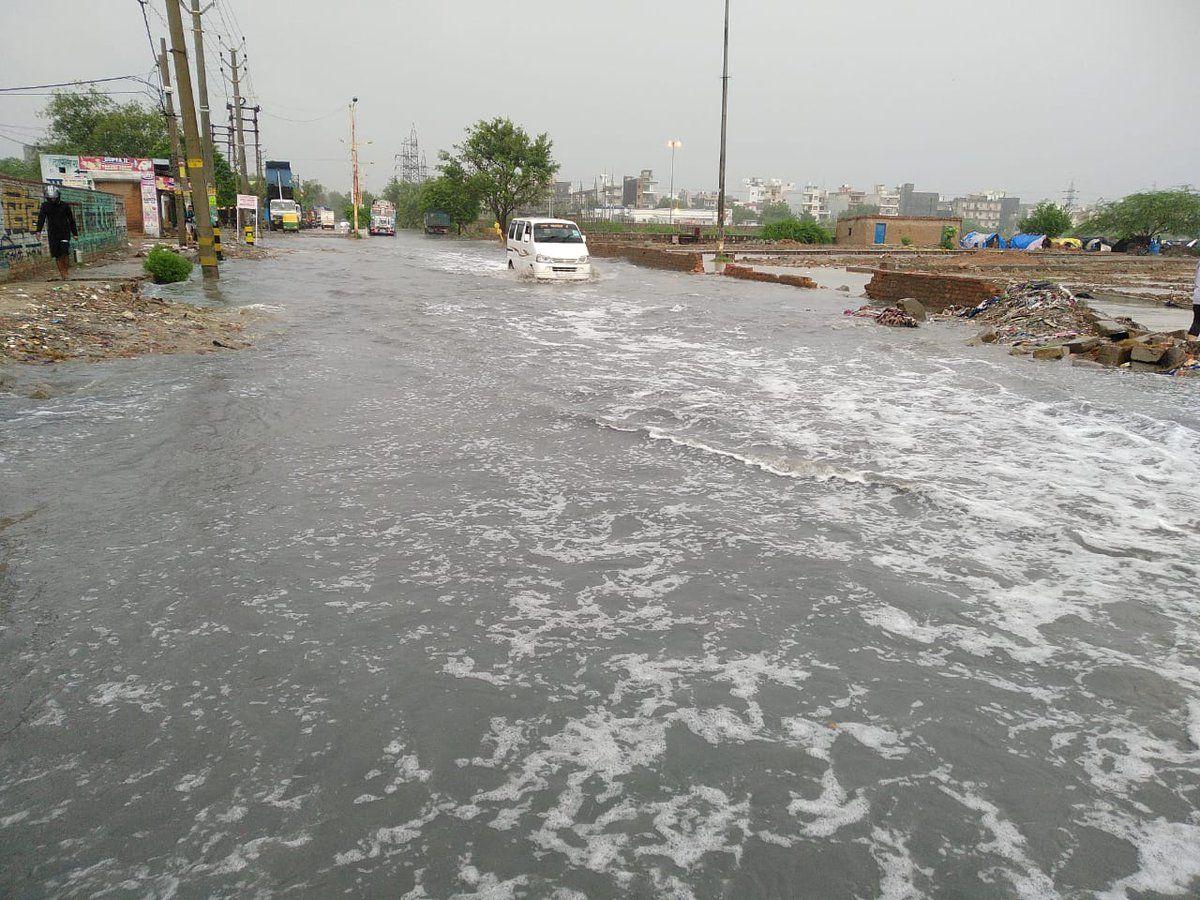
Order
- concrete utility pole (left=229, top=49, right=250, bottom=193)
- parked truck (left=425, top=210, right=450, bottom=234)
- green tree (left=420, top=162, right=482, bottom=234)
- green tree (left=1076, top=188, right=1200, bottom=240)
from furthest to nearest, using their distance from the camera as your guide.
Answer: parked truck (left=425, top=210, right=450, bottom=234), green tree (left=420, top=162, right=482, bottom=234), green tree (left=1076, top=188, right=1200, bottom=240), concrete utility pole (left=229, top=49, right=250, bottom=193)

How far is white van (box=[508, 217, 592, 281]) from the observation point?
856 inches

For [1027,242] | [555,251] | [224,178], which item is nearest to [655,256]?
[555,251]

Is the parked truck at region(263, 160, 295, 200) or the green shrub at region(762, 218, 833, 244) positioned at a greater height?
the parked truck at region(263, 160, 295, 200)

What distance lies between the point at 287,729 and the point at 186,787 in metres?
0.34

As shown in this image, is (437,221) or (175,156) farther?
(437,221)

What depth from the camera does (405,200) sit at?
14075 centimetres

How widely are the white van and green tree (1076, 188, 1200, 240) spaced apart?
198ft

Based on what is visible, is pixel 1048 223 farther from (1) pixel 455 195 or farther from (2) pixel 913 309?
(2) pixel 913 309

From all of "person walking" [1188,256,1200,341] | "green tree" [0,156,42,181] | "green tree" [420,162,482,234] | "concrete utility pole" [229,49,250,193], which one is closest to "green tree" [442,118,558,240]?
"green tree" [420,162,482,234]

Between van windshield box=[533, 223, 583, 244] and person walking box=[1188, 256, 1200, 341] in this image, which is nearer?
person walking box=[1188, 256, 1200, 341]

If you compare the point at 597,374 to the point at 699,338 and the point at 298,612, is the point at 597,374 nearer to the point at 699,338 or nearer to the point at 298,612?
the point at 699,338

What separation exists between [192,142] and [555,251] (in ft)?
30.9

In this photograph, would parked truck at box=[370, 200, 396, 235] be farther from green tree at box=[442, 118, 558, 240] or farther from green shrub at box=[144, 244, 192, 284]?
green shrub at box=[144, 244, 192, 284]

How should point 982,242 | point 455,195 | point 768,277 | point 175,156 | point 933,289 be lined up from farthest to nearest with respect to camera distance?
point 455,195 < point 982,242 < point 175,156 < point 768,277 < point 933,289
